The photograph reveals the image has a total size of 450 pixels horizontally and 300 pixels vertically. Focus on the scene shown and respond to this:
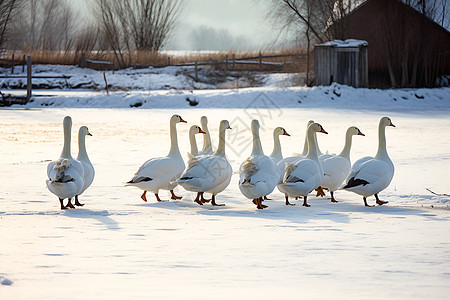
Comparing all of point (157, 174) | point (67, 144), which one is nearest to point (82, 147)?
point (67, 144)

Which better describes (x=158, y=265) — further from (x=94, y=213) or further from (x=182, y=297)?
(x=94, y=213)

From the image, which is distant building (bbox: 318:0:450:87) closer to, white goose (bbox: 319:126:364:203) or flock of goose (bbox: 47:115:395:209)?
white goose (bbox: 319:126:364:203)

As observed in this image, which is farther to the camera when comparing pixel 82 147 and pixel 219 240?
pixel 82 147

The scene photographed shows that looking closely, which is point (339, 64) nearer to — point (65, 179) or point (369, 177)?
point (369, 177)

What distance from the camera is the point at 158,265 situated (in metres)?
5.83

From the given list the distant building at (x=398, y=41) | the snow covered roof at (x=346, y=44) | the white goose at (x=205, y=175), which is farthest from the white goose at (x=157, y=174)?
→ the distant building at (x=398, y=41)

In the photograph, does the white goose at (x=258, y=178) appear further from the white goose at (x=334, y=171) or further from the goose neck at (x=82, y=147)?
the goose neck at (x=82, y=147)

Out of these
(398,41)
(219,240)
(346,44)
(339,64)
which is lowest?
(219,240)

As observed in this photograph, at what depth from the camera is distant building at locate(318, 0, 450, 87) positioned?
113ft

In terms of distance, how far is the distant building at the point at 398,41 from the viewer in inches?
1357

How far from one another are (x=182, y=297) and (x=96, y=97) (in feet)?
86.3

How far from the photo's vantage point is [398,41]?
34.6 m

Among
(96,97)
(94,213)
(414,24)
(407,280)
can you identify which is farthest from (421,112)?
(407,280)

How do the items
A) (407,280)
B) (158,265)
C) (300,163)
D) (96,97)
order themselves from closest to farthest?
(407,280) → (158,265) → (300,163) → (96,97)
